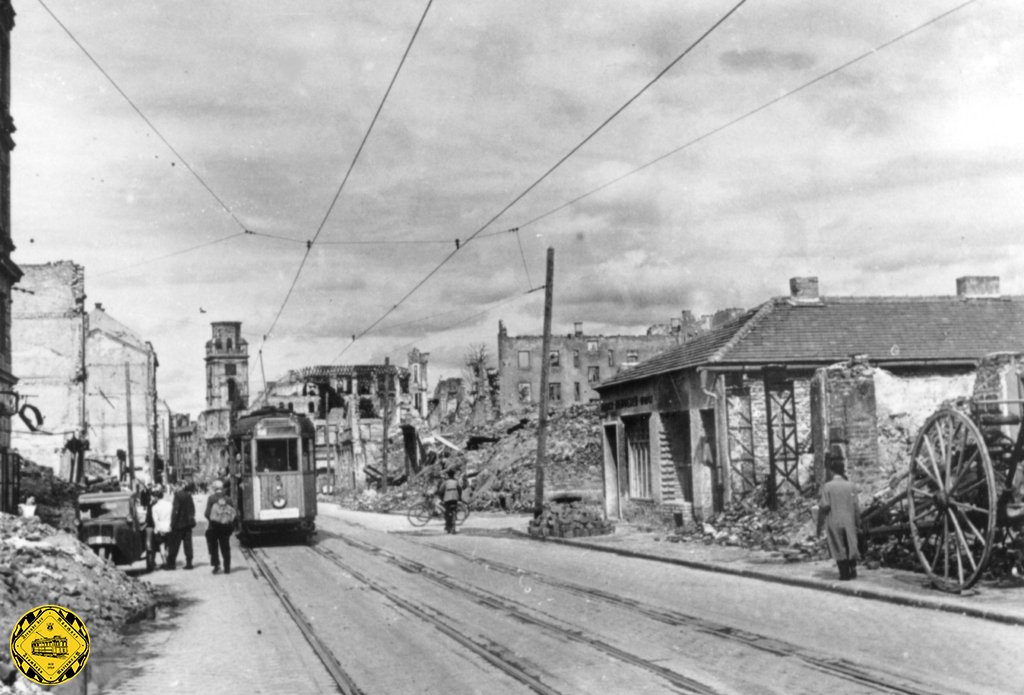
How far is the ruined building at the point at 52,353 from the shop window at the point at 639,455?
2791cm

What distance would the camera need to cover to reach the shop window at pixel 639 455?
26406mm

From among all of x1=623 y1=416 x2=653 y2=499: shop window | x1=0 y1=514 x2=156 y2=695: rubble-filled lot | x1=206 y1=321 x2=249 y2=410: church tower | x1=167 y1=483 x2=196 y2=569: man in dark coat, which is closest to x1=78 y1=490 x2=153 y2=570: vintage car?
x1=167 y1=483 x2=196 y2=569: man in dark coat

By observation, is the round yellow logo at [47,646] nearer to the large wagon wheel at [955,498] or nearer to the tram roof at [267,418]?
the large wagon wheel at [955,498]

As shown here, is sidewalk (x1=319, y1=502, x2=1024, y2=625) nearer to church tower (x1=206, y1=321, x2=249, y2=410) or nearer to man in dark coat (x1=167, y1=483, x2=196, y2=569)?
man in dark coat (x1=167, y1=483, x2=196, y2=569)

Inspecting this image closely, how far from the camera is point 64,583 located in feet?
37.7

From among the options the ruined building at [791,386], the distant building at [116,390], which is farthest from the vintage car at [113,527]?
the distant building at [116,390]

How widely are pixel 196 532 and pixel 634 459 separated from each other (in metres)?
15.3

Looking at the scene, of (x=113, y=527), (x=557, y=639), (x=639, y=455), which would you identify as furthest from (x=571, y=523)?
(x=557, y=639)

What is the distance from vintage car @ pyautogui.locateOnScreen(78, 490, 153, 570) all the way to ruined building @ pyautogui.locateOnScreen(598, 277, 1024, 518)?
1206cm

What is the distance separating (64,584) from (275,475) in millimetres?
12556

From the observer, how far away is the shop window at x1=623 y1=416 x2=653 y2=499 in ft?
86.6

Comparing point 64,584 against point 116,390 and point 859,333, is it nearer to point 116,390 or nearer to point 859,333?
point 859,333

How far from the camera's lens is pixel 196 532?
33281 mm

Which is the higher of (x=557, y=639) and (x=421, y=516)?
(x=557, y=639)
